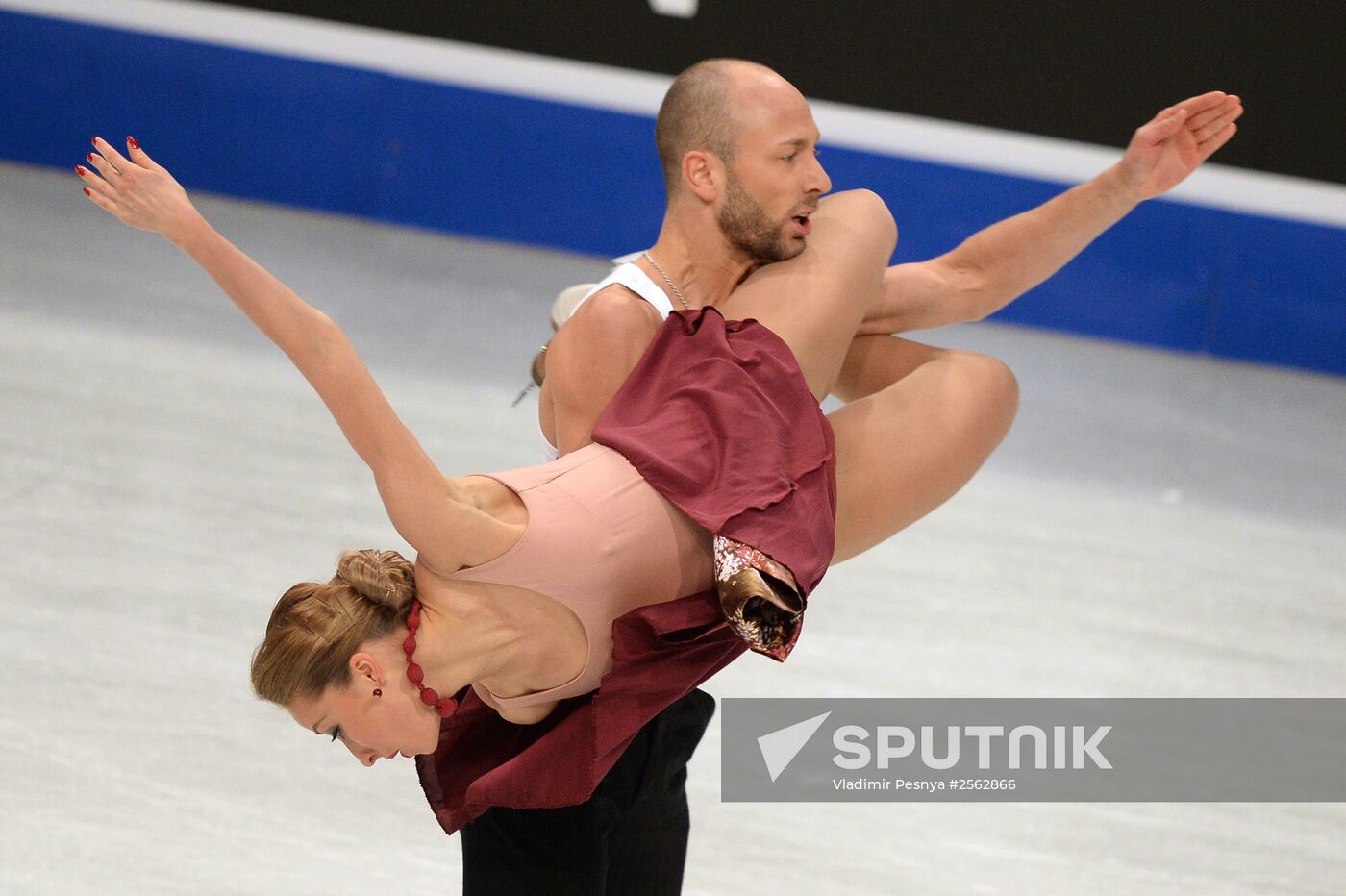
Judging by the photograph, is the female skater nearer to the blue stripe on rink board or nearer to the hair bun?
the hair bun

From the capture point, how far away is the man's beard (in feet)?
6.68

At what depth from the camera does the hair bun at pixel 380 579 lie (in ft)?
5.80

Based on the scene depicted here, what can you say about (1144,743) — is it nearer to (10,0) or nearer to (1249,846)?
(1249,846)

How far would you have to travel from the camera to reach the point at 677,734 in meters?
2.12

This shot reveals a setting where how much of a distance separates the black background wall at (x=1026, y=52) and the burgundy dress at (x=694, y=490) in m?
4.42

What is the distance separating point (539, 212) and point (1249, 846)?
174 inches

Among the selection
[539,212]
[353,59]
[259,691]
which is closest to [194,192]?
[353,59]

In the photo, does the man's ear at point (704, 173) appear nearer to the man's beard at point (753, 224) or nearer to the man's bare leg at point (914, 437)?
the man's beard at point (753, 224)

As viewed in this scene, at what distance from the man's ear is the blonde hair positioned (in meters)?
0.64

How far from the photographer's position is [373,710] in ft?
5.81

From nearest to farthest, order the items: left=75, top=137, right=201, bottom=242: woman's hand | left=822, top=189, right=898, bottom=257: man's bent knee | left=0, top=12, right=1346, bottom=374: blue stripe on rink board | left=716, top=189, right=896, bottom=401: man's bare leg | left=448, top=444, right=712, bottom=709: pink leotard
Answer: left=75, top=137, right=201, bottom=242: woman's hand, left=448, top=444, right=712, bottom=709: pink leotard, left=716, top=189, right=896, bottom=401: man's bare leg, left=822, top=189, right=898, bottom=257: man's bent knee, left=0, top=12, right=1346, bottom=374: blue stripe on rink board

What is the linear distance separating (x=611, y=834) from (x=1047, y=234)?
3.25 ft

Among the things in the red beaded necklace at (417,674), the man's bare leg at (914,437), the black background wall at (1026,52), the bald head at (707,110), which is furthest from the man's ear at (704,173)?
the black background wall at (1026,52)

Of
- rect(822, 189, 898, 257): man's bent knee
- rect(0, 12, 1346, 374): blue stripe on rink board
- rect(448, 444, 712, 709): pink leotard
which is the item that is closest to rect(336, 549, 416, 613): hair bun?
rect(448, 444, 712, 709): pink leotard
